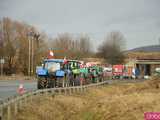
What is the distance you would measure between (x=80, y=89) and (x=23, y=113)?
16.9 meters

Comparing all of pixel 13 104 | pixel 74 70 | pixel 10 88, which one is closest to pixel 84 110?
pixel 13 104

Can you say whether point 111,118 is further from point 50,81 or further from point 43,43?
point 43,43

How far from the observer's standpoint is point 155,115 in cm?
948

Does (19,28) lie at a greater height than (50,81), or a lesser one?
greater

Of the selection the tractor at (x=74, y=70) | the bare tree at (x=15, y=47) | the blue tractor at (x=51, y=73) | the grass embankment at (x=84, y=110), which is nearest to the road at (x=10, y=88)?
the blue tractor at (x=51, y=73)

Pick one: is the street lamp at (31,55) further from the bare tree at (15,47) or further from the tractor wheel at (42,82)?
the tractor wheel at (42,82)

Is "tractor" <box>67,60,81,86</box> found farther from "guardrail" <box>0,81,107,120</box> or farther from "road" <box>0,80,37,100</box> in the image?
"guardrail" <box>0,81,107,120</box>

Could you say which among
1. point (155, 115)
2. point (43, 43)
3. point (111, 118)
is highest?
point (43, 43)

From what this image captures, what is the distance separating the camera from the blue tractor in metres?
34.5

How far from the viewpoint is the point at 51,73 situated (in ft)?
114

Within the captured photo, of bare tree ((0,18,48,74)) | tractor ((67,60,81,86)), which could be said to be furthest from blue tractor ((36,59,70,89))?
bare tree ((0,18,48,74))

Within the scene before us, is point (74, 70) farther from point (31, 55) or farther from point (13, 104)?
point (31, 55)

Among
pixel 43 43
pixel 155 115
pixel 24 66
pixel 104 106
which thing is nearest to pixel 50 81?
pixel 104 106

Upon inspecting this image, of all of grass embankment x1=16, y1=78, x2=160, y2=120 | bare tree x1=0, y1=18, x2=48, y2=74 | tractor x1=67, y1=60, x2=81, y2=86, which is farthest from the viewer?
bare tree x1=0, y1=18, x2=48, y2=74
